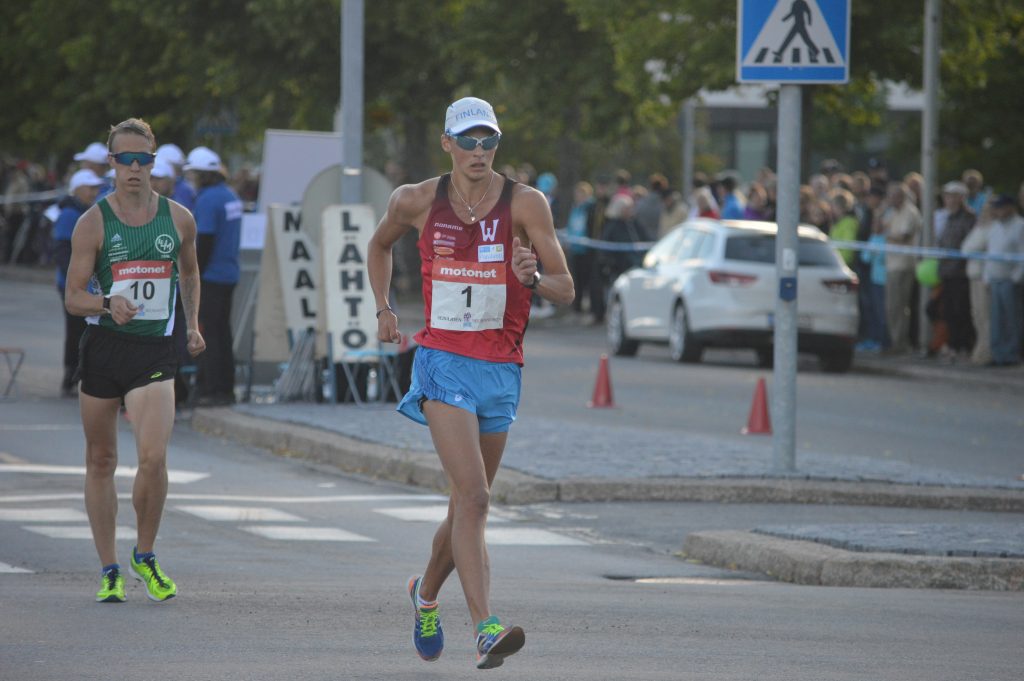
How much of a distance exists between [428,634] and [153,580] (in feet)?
6.08

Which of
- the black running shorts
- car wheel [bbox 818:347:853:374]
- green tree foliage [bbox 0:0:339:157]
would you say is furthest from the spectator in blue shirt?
the black running shorts

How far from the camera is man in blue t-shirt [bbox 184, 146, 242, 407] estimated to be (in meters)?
16.7

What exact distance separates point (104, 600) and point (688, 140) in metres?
45.0

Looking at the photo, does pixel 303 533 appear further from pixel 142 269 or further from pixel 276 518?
pixel 142 269

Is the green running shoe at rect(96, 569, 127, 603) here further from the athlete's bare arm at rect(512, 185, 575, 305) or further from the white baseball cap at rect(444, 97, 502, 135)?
the white baseball cap at rect(444, 97, 502, 135)

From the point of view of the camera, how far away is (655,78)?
34.0 m

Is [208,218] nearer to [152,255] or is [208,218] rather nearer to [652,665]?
[152,255]

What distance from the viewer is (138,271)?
8.70 metres

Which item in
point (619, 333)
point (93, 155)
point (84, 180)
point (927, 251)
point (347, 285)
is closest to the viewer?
point (347, 285)

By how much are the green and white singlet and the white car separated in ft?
48.4

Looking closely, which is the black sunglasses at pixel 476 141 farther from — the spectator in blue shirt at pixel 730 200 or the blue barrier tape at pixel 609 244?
the blue barrier tape at pixel 609 244

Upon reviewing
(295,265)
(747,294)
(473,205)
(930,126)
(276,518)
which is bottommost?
(276,518)

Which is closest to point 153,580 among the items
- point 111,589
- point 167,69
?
point 111,589

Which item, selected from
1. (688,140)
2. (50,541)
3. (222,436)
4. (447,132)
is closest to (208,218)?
(222,436)
